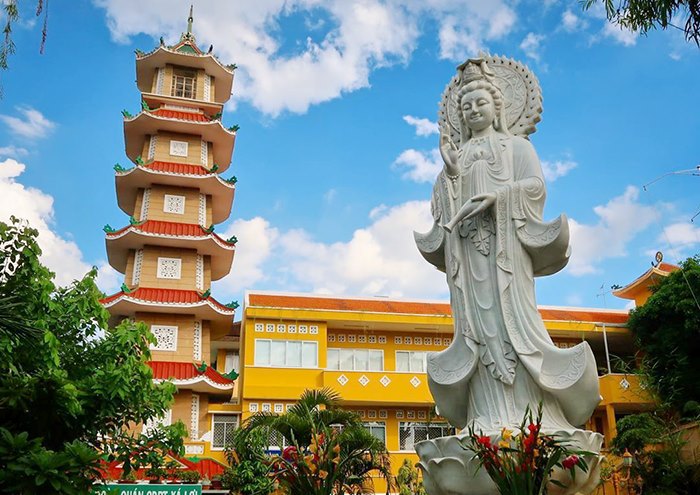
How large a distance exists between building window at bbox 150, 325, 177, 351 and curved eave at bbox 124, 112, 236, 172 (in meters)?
5.66

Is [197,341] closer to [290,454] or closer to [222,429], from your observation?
[222,429]

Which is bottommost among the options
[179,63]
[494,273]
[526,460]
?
[526,460]

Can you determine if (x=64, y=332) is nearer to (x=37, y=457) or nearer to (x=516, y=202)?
(x=37, y=457)

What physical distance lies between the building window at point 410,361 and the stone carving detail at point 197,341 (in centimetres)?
616

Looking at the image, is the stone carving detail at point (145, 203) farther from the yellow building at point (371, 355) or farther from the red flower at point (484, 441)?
the red flower at point (484, 441)

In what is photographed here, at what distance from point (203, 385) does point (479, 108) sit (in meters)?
14.4

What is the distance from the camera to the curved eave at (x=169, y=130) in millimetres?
22844

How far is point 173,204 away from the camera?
73.5 feet

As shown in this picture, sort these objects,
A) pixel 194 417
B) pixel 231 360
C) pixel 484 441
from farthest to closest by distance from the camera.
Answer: pixel 231 360 < pixel 194 417 < pixel 484 441

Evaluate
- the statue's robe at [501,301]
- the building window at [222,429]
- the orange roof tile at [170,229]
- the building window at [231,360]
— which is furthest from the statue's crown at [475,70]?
the building window at [231,360]

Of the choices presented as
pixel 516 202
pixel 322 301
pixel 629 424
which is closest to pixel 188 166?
pixel 322 301

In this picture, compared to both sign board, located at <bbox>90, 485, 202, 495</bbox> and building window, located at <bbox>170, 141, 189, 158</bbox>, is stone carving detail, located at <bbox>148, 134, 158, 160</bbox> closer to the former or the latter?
building window, located at <bbox>170, 141, 189, 158</bbox>

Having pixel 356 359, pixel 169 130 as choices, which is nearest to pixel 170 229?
pixel 169 130

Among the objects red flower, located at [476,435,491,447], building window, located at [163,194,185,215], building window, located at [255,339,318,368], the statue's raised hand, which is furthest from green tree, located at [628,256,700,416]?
red flower, located at [476,435,491,447]
